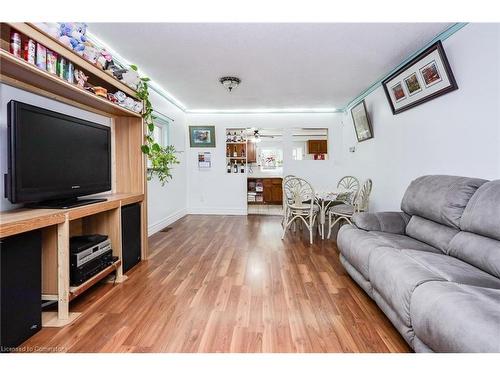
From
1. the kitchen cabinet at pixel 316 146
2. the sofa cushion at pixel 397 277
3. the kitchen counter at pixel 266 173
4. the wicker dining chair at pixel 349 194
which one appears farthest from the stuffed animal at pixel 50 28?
the kitchen cabinet at pixel 316 146

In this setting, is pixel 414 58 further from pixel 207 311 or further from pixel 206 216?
pixel 206 216

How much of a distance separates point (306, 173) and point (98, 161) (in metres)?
4.41

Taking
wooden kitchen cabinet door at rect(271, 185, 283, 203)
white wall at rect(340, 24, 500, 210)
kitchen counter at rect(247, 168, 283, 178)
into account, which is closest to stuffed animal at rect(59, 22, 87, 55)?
white wall at rect(340, 24, 500, 210)

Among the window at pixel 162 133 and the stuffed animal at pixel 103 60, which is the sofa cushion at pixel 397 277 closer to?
the stuffed animal at pixel 103 60

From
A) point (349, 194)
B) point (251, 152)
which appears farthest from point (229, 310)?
point (251, 152)

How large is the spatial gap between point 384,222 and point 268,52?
6.98ft

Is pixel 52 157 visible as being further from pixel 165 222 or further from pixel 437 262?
pixel 165 222

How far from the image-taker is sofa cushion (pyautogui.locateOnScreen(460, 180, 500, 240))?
60.4 inches

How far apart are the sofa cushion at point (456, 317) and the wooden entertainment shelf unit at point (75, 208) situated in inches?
82.3

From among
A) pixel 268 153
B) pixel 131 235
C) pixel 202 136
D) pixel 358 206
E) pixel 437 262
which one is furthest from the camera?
pixel 268 153

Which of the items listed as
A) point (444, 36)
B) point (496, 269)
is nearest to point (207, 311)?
point (496, 269)

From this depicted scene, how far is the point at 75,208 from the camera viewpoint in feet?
5.98

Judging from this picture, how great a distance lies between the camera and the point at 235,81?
360 cm

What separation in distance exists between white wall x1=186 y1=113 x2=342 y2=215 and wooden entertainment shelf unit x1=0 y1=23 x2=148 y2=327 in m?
3.14
